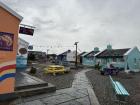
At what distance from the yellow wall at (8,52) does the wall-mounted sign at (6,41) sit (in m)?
0.14

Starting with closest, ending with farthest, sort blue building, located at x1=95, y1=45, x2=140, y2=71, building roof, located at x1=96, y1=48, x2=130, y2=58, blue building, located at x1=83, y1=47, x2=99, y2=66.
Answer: blue building, located at x1=95, y1=45, x2=140, y2=71, building roof, located at x1=96, y1=48, x2=130, y2=58, blue building, located at x1=83, y1=47, x2=99, y2=66

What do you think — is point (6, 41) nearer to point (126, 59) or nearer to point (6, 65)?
point (6, 65)

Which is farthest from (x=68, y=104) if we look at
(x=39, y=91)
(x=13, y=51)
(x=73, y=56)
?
(x=73, y=56)

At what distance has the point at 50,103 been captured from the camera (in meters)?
7.08

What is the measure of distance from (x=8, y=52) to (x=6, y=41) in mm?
511

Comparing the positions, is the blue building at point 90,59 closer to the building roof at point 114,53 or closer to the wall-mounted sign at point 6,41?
→ the building roof at point 114,53

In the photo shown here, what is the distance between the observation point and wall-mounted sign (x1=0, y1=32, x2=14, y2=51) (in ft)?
24.5

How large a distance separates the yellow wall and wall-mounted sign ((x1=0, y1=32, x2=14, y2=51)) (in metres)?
0.14

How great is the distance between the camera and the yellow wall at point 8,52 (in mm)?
7467

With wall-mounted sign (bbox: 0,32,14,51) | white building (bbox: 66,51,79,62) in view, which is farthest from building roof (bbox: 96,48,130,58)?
wall-mounted sign (bbox: 0,32,14,51)

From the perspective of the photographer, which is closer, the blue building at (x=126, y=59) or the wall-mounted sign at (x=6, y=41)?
the wall-mounted sign at (x=6, y=41)

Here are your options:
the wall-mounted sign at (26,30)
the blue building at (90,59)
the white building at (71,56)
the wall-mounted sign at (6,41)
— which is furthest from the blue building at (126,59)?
the wall-mounted sign at (6,41)

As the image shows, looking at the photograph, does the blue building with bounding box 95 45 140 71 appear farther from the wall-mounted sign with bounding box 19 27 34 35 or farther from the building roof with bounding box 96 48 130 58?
the wall-mounted sign with bounding box 19 27 34 35

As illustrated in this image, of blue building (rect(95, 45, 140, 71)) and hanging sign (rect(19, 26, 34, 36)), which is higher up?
hanging sign (rect(19, 26, 34, 36))
